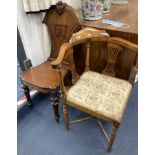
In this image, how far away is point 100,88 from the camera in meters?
1.20

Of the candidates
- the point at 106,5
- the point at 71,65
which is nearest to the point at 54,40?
→ the point at 71,65

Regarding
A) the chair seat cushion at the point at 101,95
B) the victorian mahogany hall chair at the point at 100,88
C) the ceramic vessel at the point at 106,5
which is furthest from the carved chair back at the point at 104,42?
the ceramic vessel at the point at 106,5

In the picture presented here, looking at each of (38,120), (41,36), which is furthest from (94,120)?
(41,36)

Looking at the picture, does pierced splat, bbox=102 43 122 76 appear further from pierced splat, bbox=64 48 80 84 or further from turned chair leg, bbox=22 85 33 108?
turned chair leg, bbox=22 85 33 108

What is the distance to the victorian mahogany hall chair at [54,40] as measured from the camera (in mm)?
1303

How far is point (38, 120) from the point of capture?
155cm

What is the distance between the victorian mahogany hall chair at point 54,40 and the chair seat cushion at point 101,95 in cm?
19

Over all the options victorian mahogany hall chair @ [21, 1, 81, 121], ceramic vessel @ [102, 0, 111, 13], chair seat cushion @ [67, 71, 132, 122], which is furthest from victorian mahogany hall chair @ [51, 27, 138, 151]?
ceramic vessel @ [102, 0, 111, 13]

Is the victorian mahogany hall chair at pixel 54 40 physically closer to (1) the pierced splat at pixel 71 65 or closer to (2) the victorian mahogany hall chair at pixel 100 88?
(1) the pierced splat at pixel 71 65

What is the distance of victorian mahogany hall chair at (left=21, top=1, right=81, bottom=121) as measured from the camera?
1.30 metres

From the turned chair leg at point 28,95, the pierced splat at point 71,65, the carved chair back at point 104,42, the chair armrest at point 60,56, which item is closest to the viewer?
the chair armrest at point 60,56

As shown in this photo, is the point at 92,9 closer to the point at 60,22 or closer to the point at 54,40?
the point at 60,22
